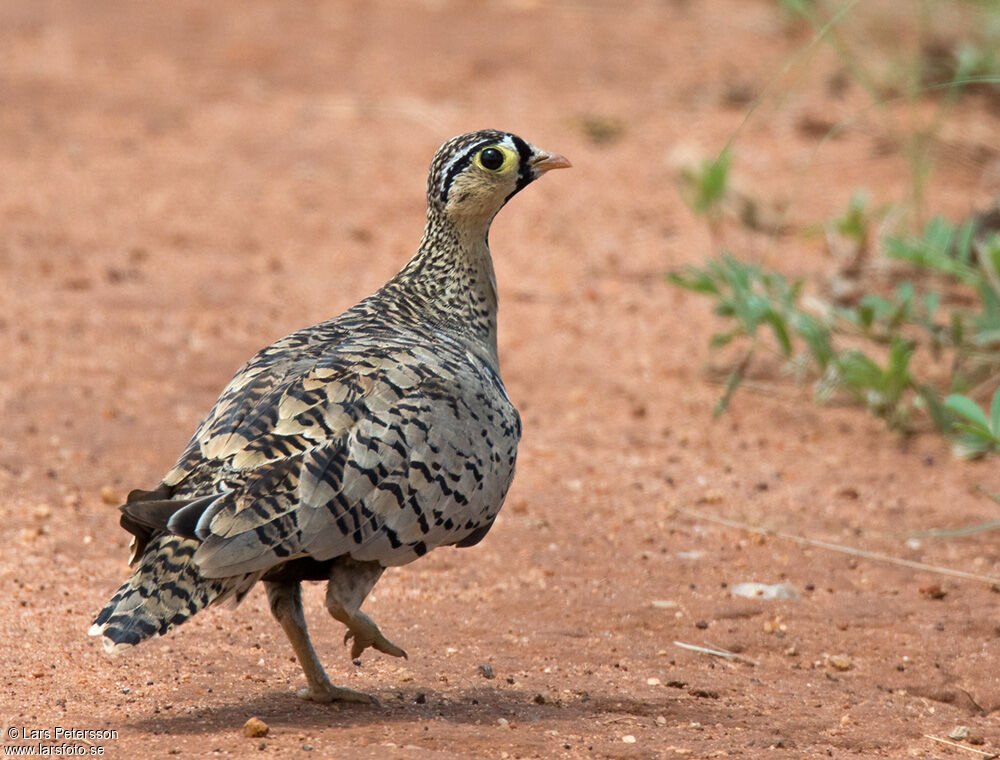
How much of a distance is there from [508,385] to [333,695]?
3.70 m

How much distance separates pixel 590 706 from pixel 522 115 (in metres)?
8.51

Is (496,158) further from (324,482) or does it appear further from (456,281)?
(324,482)

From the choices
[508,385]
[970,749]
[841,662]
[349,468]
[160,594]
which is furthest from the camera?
[508,385]

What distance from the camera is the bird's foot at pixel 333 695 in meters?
4.27

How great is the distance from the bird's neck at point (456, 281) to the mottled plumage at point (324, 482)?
0.26 metres

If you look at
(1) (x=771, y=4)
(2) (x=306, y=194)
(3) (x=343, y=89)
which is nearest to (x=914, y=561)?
(2) (x=306, y=194)

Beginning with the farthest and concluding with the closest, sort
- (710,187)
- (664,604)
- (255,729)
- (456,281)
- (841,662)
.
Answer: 1. (710,187)
2. (664,604)
3. (456,281)
4. (841,662)
5. (255,729)

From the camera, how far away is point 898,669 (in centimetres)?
499

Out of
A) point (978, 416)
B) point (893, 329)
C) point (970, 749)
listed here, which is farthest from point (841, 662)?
point (893, 329)

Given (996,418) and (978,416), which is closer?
(996,418)

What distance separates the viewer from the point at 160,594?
12.3 ft

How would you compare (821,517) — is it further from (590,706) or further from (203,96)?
(203,96)

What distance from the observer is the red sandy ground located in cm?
446

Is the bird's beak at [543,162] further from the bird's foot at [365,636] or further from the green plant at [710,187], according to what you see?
the green plant at [710,187]
